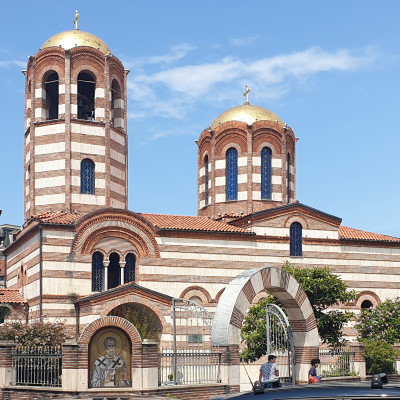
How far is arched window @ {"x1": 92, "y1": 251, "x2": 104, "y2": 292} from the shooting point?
34000 mm

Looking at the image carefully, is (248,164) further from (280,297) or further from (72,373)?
(72,373)

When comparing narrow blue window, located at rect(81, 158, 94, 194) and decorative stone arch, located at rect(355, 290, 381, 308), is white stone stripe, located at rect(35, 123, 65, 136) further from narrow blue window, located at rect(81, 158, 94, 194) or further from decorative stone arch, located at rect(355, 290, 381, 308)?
decorative stone arch, located at rect(355, 290, 381, 308)

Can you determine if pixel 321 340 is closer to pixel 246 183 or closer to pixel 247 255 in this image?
pixel 247 255

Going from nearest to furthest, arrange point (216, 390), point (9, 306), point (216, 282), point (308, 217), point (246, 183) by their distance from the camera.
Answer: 1. point (216, 390)
2. point (9, 306)
3. point (216, 282)
4. point (308, 217)
5. point (246, 183)

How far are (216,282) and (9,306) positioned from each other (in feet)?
29.9

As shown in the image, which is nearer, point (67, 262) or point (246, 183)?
point (67, 262)

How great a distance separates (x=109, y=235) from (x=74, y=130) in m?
5.10

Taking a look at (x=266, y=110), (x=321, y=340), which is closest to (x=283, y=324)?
(x=321, y=340)

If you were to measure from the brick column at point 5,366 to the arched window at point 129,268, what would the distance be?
12.8 m

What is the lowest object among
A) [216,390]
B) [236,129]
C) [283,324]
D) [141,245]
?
[216,390]

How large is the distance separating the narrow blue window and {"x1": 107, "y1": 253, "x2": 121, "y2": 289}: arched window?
337 cm

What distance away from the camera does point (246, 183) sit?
41.2 metres

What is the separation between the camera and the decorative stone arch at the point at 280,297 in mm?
20422

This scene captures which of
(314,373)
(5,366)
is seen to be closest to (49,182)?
(5,366)
